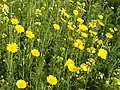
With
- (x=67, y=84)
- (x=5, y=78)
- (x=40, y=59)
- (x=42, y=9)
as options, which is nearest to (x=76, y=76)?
(x=67, y=84)

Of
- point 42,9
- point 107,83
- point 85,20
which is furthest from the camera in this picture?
point 85,20

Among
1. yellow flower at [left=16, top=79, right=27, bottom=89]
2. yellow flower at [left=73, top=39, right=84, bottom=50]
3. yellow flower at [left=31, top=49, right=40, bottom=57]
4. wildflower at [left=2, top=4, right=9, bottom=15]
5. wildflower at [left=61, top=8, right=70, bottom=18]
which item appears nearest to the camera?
yellow flower at [left=16, top=79, right=27, bottom=89]

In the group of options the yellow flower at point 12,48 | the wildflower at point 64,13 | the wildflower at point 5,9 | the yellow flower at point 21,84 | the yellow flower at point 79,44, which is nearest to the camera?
the yellow flower at point 21,84

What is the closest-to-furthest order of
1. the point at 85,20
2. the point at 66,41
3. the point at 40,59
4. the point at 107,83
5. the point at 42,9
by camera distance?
the point at 107,83 → the point at 40,59 → the point at 66,41 → the point at 42,9 → the point at 85,20

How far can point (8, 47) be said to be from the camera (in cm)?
259

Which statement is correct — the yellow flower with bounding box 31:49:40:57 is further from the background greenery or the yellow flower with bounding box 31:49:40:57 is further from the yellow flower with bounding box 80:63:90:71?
the yellow flower with bounding box 80:63:90:71

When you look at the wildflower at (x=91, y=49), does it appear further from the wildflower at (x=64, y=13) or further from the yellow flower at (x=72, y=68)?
the wildflower at (x=64, y=13)

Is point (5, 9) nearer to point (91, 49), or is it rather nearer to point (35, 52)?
point (35, 52)

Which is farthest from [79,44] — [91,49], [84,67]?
[84,67]

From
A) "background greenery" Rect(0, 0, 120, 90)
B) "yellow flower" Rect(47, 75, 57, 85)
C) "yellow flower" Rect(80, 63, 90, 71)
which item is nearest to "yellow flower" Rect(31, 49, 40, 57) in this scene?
"background greenery" Rect(0, 0, 120, 90)

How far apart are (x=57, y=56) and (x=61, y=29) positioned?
15.7 inches

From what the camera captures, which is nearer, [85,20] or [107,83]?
[107,83]

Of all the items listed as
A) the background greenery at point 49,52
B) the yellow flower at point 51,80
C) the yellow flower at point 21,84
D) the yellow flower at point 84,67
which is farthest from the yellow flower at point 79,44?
the yellow flower at point 21,84

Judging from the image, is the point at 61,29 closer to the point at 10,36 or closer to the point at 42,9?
the point at 42,9
